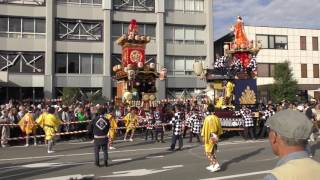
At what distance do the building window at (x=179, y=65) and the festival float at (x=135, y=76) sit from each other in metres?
13.3

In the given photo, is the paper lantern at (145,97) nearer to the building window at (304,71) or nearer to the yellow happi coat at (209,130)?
the yellow happi coat at (209,130)

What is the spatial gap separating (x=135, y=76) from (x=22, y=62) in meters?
15.2

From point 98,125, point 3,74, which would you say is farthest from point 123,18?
point 98,125

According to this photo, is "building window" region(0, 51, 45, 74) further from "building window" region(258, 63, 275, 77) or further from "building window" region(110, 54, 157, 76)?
"building window" region(258, 63, 275, 77)

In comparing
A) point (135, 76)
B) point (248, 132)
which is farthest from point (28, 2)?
point (248, 132)

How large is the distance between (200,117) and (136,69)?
10825 millimetres

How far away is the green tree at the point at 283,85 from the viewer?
151 ft

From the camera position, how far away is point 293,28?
53312 millimetres

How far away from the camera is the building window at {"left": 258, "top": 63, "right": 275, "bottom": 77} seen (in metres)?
51.9

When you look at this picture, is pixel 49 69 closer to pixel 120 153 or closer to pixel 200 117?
pixel 200 117

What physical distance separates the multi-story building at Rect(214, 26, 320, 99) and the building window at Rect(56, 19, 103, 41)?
15.1m

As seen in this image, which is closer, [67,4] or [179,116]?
[179,116]

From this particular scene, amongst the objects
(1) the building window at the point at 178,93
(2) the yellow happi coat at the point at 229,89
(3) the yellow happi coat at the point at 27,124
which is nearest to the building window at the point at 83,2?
(1) the building window at the point at 178,93

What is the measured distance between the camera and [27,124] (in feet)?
64.8
